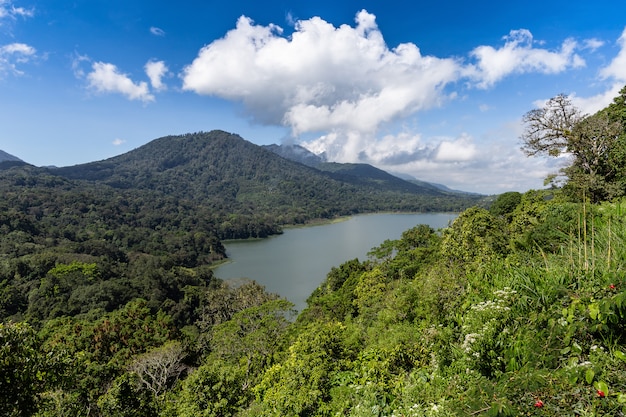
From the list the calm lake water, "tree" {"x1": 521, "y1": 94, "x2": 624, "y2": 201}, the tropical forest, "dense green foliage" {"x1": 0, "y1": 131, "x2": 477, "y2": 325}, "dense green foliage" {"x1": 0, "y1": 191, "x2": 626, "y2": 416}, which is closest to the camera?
"dense green foliage" {"x1": 0, "y1": 191, "x2": 626, "y2": 416}

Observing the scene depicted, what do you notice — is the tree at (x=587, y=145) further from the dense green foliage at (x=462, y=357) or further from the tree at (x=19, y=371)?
the tree at (x=19, y=371)

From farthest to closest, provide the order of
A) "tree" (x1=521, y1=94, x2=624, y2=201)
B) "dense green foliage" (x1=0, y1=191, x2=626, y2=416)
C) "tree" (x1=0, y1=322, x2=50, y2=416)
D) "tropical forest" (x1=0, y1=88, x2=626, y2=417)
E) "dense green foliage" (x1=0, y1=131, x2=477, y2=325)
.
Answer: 1. "dense green foliage" (x1=0, y1=131, x2=477, y2=325)
2. "tree" (x1=521, y1=94, x2=624, y2=201)
3. "tree" (x1=0, y1=322, x2=50, y2=416)
4. "tropical forest" (x1=0, y1=88, x2=626, y2=417)
5. "dense green foliage" (x1=0, y1=191, x2=626, y2=416)

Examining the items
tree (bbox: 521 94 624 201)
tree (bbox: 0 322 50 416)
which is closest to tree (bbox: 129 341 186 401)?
tree (bbox: 0 322 50 416)

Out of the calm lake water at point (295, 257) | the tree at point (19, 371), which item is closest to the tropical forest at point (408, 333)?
the tree at point (19, 371)

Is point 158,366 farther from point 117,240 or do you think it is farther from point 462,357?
point 117,240

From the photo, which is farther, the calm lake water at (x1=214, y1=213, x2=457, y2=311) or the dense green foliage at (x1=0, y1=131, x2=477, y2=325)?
the calm lake water at (x1=214, y1=213, x2=457, y2=311)

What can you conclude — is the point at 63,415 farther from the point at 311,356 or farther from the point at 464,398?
the point at 464,398

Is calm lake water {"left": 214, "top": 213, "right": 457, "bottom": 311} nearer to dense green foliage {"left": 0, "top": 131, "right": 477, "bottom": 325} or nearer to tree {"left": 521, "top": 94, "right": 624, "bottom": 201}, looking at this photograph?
dense green foliage {"left": 0, "top": 131, "right": 477, "bottom": 325}

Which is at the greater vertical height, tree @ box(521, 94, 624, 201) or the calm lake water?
tree @ box(521, 94, 624, 201)
